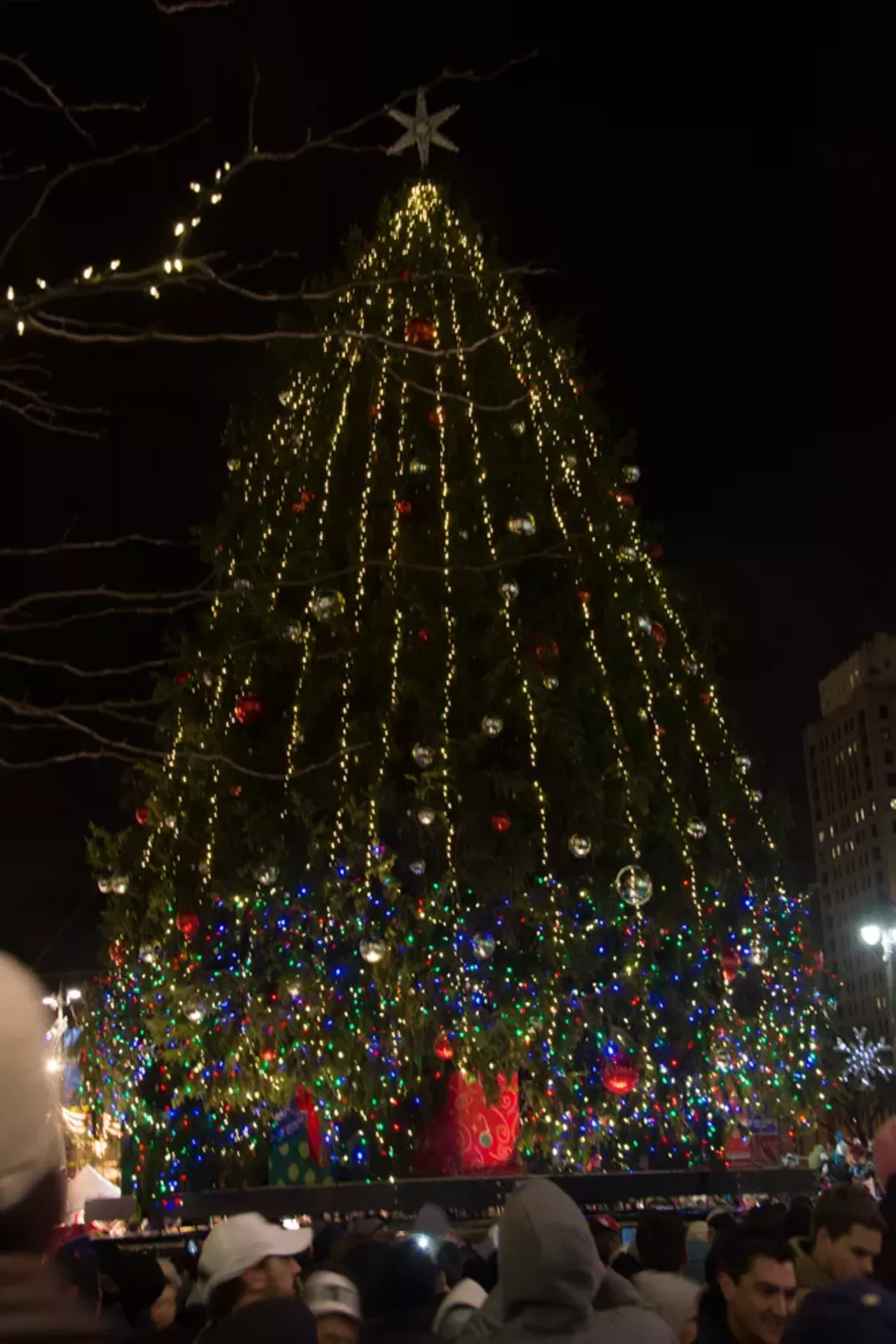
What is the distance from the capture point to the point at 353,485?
17281 mm

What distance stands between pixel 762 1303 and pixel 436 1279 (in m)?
1.19

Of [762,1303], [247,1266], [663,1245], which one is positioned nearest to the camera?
[762,1303]

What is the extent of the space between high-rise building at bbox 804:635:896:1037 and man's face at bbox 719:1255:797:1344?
11750 cm

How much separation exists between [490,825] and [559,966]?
5.42 ft

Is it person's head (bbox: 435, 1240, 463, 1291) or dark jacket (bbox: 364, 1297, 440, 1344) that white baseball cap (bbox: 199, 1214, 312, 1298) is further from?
person's head (bbox: 435, 1240, 463, 1291)

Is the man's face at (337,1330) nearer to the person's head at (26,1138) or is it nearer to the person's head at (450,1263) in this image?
the person's head at (450,1263)

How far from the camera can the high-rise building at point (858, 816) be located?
406 ft

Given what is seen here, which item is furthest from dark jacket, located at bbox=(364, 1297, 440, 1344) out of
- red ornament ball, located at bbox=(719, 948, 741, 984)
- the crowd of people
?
red ornament ball, located at bbox=(719, 948, 741, 984)

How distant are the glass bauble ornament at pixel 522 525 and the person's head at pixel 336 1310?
11.6 m

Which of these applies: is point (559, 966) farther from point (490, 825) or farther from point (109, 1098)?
point (109, 1098)

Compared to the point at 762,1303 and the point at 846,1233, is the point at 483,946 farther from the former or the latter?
the point at 762,1303

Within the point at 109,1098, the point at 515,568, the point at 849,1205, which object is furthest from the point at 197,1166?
the point at 849,1205

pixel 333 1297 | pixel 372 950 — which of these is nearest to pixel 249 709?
pixel 372 950

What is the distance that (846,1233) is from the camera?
4934 mm
